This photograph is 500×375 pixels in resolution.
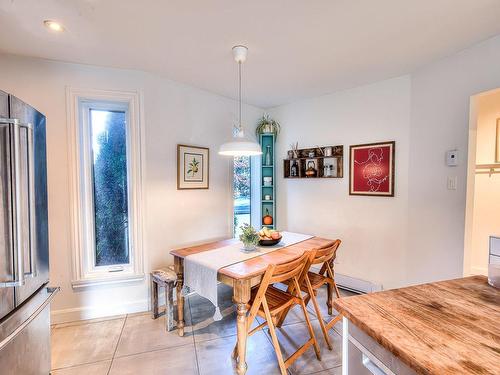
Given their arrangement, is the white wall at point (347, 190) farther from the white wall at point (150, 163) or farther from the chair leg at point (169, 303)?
the chair leg at point (169, 303)

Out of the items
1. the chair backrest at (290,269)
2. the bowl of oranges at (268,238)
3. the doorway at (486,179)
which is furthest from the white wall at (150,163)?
the doorway at (486,179)

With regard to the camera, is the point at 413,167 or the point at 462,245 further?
the point at 413,167

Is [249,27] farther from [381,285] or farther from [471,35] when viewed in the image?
[381,285]

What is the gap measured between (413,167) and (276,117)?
191cm

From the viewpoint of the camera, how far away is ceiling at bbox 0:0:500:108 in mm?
1577

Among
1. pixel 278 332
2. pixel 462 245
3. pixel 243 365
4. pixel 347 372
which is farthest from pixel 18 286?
pixel 462 245

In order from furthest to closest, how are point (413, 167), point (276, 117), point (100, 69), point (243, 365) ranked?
point (276, 117) < point (413, 167) < point (100, 69) < point (243, 365)

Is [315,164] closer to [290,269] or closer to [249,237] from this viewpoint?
[249,237]

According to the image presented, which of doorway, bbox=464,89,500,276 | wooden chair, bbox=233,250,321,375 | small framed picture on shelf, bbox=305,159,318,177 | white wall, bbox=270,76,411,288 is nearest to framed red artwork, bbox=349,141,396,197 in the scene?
white wall, bbox=270,76,411,288

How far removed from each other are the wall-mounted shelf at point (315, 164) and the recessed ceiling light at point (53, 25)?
2.67m

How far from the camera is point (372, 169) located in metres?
2.85

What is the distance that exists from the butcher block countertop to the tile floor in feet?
3.60

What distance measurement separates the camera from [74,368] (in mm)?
1808

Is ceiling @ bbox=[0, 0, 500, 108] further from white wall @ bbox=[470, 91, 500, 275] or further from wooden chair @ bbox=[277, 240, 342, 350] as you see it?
wooden chair @ bbox=[277, 240, 342, 350]
